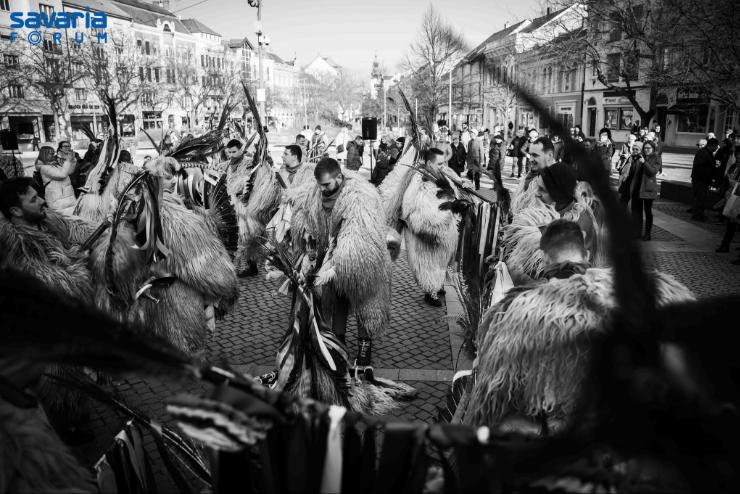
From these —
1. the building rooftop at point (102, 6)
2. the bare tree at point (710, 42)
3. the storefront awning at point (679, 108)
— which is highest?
the building rooftop at point (102, 6)

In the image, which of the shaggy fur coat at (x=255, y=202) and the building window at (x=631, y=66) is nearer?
the shaggy fur coat at (x=255, y=202)

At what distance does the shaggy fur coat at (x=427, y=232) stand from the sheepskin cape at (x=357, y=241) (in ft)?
6.30

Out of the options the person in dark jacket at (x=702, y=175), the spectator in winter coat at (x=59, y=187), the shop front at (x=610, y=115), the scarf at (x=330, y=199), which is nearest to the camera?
the scarf at (x=330, y=199)

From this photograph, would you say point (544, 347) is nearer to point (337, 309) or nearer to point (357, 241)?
point (357, 241)

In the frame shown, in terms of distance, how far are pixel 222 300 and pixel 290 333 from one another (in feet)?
4.63

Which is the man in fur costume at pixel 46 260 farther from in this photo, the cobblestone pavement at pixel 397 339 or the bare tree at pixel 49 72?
the bare tree at pixel 49 72

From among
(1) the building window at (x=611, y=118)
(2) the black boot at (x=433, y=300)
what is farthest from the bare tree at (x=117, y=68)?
(1) the building window at (x=611, y=118)

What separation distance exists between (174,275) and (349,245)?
1384 mm

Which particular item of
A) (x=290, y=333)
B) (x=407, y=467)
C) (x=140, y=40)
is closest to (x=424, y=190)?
(x=290, y=333)

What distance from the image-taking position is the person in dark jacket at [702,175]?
11344 mm

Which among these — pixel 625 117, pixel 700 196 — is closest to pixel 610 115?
pixel 625 117

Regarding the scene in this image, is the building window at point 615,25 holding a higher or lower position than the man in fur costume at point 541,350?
higher

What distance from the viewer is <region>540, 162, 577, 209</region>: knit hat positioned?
3.25 metres

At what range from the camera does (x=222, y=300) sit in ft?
15.3
